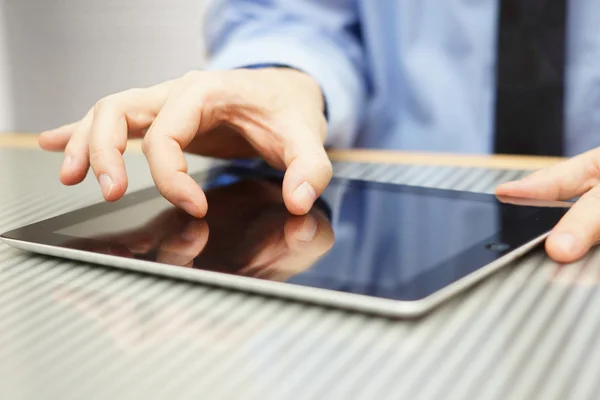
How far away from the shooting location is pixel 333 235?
1.22 ft

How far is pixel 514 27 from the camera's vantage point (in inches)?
34.8

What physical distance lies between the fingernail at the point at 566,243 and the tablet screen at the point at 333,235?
12 millimetres

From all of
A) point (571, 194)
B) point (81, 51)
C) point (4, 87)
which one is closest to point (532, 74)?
point (571, 194)

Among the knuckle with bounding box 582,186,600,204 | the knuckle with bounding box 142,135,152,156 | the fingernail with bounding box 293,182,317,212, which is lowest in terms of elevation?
the fingernail with bounding box 293,182,317,212

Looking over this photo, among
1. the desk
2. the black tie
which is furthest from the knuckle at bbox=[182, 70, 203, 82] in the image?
the black tie

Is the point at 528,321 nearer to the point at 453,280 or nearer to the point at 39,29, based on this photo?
the point at 453,280

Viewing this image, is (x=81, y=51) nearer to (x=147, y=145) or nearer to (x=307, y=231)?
(x=147, y=145)

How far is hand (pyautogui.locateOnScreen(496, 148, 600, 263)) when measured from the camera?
349mm

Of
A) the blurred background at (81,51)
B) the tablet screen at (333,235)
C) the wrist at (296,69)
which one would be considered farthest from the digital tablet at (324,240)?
the blurred background at (81,51)

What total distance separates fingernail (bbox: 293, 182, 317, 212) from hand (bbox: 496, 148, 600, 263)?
12 cm

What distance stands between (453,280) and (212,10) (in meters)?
0.74

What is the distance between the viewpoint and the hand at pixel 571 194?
0.35m

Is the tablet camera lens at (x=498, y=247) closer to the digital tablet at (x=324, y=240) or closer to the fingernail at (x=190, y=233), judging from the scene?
the digital tablet at (x=324, y=240)

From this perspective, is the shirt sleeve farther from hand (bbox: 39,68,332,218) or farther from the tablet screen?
the tablet screen
